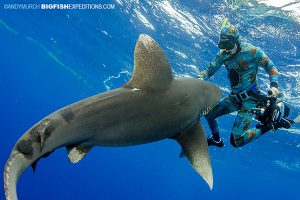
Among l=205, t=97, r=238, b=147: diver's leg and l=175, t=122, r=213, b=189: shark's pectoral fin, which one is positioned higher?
l=175, t=122, r=213, b=189: shark's pectoral fin

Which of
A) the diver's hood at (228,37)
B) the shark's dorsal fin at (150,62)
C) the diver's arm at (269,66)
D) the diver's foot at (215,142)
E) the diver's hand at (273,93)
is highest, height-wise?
the shark's dorsal fin at (150,62)

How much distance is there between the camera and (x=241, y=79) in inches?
343

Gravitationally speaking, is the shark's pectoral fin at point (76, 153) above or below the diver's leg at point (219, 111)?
above

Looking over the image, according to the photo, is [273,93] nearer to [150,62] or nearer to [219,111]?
[219,111]

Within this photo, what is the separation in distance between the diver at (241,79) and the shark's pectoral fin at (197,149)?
4.15 m

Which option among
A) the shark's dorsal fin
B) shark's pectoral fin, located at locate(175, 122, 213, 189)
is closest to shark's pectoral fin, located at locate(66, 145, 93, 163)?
the shark's dorsal fin

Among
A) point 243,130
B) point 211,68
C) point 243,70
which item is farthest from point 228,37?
point 243,130

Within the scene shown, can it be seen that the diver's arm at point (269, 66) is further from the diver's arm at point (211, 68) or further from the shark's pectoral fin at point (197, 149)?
the shark's pectoral fin at point (197, 149)

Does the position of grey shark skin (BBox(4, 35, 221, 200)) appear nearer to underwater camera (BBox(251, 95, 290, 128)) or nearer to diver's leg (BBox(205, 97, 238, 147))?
underwater camera (BBox(251, 95, 290, 128))

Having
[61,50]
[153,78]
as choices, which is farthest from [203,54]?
[61,50]

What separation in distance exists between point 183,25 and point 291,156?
2583cm

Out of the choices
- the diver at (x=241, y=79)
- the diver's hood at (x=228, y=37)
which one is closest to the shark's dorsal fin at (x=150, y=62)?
the diver at (x=241, y=79)

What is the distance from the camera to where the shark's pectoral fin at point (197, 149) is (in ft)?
12.7

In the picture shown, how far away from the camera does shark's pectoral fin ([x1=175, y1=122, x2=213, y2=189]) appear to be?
152 inches
